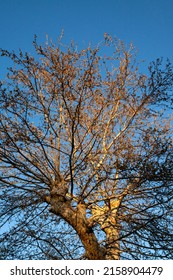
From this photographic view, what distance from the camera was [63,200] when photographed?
6.65 meters

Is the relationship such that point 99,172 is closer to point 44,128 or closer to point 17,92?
point 44,128

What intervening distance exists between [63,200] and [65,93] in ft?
6.31

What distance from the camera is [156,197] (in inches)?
260
